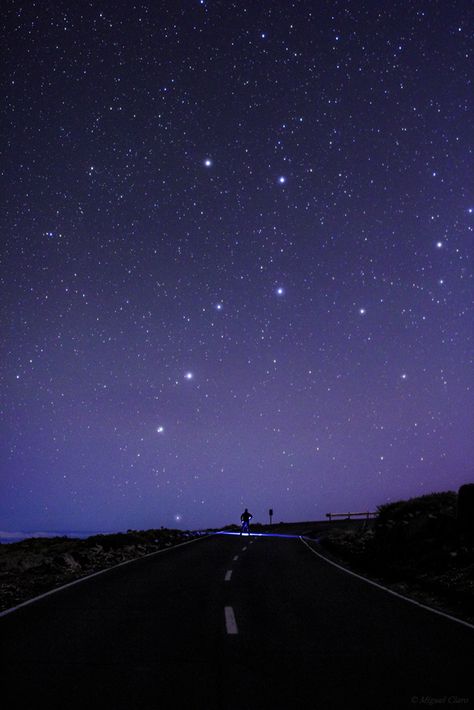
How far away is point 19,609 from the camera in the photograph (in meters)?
9.77

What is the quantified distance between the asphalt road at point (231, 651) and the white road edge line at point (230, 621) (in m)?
0.03

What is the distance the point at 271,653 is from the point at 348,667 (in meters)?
0.93

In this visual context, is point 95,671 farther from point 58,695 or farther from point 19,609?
point 19,609

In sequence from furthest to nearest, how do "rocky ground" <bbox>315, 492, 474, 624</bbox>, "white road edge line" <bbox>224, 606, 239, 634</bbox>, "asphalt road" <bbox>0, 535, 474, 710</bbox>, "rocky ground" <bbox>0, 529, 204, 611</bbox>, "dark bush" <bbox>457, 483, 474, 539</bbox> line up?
"dark bush" <bbox>457, 483, 474, 539</bbox> → "rocky ground" <bbox>0, 529, 204, 611</bbox> → "rocky ground" <bbox>315, 492, 474, 624</bbox> → "white road edge line" <bbox>224, 606, 239, 634</bbox> → "asphalt road" <bbox>0, 535, 474, 710</bbox>

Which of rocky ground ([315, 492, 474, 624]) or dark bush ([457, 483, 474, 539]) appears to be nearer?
rocky ground ([315, 492, 474, 624])

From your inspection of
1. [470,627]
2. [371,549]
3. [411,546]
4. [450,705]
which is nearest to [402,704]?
[450,705]

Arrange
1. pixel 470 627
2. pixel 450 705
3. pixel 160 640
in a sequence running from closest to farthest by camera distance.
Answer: pixel 450 705, pixel 160 640, pixel 470 627

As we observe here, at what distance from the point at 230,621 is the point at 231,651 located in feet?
6.26

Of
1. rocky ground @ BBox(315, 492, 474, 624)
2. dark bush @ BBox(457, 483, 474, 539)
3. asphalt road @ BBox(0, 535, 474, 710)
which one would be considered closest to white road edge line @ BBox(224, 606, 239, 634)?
asphalt road @ BBox(0, 535, 474, 710)

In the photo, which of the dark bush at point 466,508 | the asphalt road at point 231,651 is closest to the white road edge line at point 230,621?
the asphalt road at point 231,651

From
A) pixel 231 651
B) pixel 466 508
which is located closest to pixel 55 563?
pixel 466 508

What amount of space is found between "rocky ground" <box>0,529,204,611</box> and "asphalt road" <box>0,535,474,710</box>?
147 cm

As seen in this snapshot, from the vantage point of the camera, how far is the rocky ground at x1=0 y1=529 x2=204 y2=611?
12.9m

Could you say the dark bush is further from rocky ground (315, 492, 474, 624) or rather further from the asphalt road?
the asphalt road
